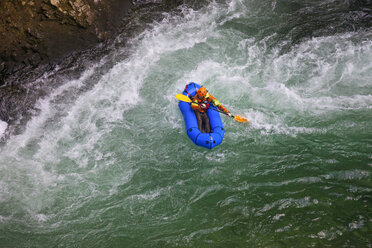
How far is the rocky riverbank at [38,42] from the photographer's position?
766 cm

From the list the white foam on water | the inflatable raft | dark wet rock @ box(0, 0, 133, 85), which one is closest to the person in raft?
the inflatable raft


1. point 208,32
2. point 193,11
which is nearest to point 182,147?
point 208,32

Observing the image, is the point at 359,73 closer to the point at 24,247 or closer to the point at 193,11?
the point at 193,11

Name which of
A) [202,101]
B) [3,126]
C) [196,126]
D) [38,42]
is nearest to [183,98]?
[202,101]

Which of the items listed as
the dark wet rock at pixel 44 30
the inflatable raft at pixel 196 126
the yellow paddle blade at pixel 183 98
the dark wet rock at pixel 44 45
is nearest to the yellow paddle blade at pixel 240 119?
the inflatable raft at pixel 196 126

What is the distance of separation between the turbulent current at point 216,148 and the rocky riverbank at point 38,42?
1.64ft

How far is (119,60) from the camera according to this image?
8367mm

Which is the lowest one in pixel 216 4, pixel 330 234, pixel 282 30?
pixel 330 234

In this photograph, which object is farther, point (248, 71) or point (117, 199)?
point (248, 71)

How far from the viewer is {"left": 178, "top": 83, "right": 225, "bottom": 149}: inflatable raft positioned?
20.6 ft

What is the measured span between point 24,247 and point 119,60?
5248 millimetres

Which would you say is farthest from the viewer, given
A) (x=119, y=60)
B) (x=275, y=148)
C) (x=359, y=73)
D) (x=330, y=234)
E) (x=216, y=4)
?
(x=216, y=4)

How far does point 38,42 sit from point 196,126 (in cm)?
514

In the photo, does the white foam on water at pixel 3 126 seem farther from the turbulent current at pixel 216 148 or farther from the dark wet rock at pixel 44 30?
the dark wet rock at pixel 44 30
